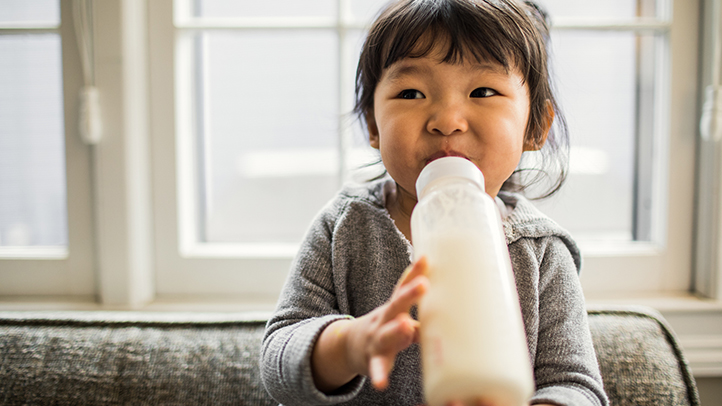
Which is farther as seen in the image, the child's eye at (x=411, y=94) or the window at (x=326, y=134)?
the window at (x=326, y=134)

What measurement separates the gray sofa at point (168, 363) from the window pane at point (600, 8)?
674 millimetres

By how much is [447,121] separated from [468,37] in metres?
0.12

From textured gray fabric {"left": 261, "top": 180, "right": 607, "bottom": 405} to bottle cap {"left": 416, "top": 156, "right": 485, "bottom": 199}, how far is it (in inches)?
8.4

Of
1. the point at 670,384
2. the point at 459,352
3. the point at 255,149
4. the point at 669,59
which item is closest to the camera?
the point at 459,352

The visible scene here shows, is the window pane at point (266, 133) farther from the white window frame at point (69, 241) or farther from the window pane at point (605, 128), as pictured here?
the window pane at point (605, 128)

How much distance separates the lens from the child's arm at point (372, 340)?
1.07 ft

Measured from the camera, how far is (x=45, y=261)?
0.99 m

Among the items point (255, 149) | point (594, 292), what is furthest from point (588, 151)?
point (255, 149)

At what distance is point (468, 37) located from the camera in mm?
532

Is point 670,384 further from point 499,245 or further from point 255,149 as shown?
point 255,149

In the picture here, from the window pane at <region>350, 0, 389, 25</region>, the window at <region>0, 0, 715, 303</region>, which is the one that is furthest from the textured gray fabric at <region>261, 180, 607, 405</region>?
the window pane at <region>350, 0, 389, 25</region>

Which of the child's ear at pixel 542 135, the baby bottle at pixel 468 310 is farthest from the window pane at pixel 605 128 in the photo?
the baby bottle at pixel 468 310

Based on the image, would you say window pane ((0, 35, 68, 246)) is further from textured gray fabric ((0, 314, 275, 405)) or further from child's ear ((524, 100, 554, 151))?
child's ear ((524, 100, 554, 151))

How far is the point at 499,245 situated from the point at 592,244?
81cm
